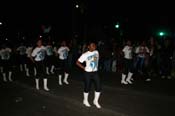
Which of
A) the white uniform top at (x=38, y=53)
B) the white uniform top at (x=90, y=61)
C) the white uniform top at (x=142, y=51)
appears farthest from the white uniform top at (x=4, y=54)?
the white uniform top at (x=90, y=61)

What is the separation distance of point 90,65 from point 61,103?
2344 millimetres

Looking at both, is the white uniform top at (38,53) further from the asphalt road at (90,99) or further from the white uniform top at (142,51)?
the white uniform top at (142,51)

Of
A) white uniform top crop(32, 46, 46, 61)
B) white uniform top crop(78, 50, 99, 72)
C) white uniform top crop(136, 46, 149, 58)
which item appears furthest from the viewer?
white uniform top crop(136, 46, 149, 58)

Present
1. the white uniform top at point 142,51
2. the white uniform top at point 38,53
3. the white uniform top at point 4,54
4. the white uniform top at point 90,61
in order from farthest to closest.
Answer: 1. the white uniform top at point 4,54
2. the white uniform top at point 142,51
3. the white uniform top at point 38,53
4. the white uniform top at point 90,61

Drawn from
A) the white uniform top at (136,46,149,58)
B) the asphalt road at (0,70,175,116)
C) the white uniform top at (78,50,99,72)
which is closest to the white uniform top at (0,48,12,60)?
the asphalt road at (0,70,175,116)

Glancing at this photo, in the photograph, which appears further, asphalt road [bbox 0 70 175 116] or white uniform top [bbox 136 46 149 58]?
white uniform top [bbox 136 46 149 58]

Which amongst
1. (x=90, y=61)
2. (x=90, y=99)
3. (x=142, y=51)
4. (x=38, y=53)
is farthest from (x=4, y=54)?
(x=90, y=61)

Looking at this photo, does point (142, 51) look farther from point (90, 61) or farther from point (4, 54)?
point (4, 54)

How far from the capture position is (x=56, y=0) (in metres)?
36.6

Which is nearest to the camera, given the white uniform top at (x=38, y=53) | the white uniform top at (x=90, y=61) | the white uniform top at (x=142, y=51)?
the white uniform top at (x=90, y=61)

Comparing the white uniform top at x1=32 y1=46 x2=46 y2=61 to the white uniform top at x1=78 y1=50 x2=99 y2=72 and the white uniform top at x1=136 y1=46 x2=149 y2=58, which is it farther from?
the white uniform top at x1=136 y1=46 x2=149 y2=58

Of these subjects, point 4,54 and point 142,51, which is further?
point 4,54

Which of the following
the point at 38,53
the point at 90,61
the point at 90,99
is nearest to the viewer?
the point at 90,61

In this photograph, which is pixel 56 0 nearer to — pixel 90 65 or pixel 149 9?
pixel 149 9
